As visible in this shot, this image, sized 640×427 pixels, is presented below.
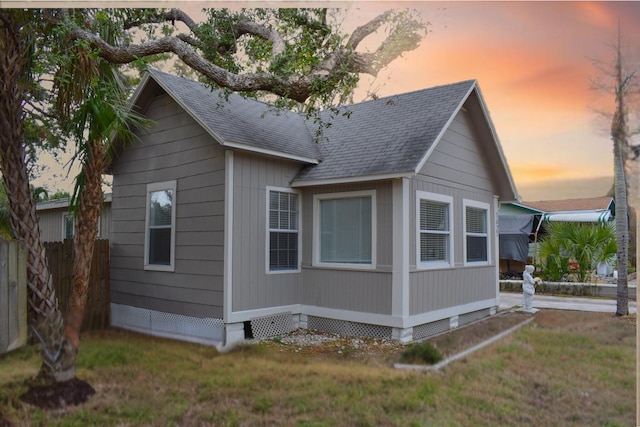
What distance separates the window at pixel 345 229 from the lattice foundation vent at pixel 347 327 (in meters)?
0.58

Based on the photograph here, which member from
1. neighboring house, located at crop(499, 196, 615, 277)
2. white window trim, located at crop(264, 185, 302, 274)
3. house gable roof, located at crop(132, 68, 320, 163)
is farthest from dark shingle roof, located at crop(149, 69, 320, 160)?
neighboring house, located at crop(499, 196, 615, 277)

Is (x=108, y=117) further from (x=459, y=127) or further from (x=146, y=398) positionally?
(x=459, y=127)

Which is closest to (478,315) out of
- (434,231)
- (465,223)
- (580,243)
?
(580,243)

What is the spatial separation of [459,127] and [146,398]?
8.55 ft

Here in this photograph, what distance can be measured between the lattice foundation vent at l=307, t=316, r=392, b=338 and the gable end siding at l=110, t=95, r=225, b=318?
0.97 meters

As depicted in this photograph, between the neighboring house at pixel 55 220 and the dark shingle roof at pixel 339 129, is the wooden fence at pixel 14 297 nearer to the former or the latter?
the neighboring house at pixel 55 220

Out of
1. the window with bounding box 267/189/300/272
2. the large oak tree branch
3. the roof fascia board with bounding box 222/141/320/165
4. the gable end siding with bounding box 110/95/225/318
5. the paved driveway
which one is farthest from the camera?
the window with bounding box 267/189/300/272

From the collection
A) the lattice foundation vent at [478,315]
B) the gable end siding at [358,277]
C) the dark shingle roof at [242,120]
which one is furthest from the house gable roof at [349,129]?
the lattice foundation vent at [478,315]

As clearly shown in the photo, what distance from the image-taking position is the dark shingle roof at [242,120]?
3.85 meters

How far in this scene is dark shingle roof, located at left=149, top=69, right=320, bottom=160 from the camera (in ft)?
12.6

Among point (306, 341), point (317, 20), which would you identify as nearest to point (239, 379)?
point (306, 341)

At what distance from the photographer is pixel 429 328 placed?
12.6 feet

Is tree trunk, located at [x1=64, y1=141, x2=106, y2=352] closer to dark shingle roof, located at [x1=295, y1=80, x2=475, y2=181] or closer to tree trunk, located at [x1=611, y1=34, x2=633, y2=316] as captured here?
dark shingle roof, located at [x1=295, y1=80, x2=475, y2=181]

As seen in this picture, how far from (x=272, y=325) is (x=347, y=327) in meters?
0.71
